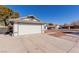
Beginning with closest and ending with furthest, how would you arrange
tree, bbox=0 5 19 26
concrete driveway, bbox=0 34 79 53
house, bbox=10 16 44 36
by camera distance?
concrete driveway, bbox=0 34 79 53, tree, bbox=0 5 19 26, house, bbox=10 16 44 36

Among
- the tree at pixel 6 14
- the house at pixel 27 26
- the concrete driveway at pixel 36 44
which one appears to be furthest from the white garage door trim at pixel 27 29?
the tree at pixel 6 14

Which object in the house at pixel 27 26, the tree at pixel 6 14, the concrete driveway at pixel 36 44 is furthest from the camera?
the house at pixel 27 26

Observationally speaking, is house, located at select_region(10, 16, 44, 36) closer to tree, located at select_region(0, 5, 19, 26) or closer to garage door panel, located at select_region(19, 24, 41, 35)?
garage door panel, located at select_region(19, 24, 41, 35)

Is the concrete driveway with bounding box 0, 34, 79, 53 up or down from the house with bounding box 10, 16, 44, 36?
down

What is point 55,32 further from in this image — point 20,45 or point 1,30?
point 1,30

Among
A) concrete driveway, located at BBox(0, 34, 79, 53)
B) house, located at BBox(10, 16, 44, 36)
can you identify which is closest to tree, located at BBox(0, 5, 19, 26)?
house, located at BBox(10, 16, 44, 36)

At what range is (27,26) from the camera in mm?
4910

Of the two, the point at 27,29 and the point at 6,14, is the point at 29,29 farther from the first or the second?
the point at 6,14

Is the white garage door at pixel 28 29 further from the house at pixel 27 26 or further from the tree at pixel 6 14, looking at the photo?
the tree at pixel 6 14

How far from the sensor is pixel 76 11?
441cm

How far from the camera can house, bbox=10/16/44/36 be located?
4766mm

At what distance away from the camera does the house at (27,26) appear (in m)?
4.77
